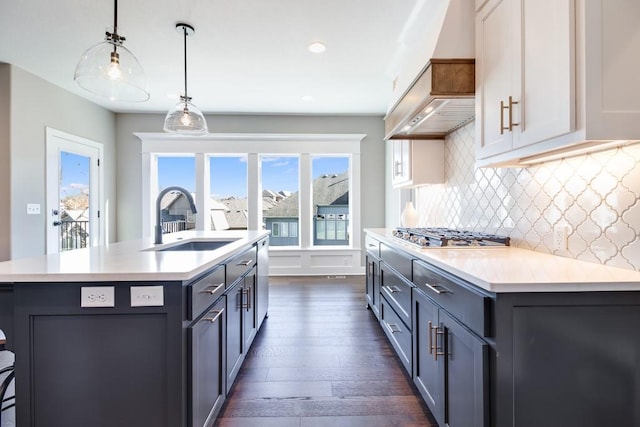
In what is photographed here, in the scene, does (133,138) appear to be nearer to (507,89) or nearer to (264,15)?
(264,15)

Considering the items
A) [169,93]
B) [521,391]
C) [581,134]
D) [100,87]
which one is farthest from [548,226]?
[169,93]

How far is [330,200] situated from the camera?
547 centimetres

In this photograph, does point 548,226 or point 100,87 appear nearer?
point 548,226

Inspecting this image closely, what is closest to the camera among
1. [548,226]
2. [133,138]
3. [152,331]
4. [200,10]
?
[152,331]

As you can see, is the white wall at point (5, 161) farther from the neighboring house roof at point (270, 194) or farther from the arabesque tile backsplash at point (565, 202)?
the arabesque tile backsplash at point (565, 202)

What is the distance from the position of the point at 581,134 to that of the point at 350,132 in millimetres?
4311

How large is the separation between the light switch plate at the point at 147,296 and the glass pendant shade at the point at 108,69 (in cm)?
140

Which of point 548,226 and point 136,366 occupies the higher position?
point 548,226

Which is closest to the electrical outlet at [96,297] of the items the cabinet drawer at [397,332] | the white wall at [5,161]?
the cabinet drawer at [397,332]

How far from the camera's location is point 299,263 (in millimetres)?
5320

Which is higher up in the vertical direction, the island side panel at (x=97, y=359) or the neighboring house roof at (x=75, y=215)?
the neighboring house roof at (x=75, y=215)

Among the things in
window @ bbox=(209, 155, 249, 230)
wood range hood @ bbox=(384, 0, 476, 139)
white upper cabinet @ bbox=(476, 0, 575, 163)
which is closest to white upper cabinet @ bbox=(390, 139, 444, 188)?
wood range hood @ bbox=(384, 0, 476, 139)

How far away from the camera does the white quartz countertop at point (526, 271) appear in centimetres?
108

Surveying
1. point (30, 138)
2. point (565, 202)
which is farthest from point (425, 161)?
point (30, 138)
